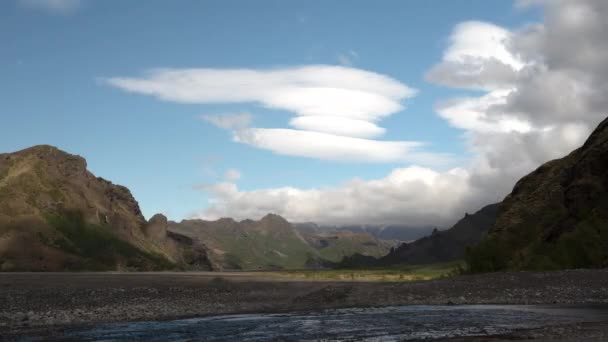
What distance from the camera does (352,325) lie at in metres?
36.5

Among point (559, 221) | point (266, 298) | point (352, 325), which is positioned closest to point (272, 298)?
point (266, 298)

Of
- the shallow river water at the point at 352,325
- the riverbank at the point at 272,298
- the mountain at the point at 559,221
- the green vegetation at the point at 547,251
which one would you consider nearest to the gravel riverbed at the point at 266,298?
the riverbank at the point at 272,298

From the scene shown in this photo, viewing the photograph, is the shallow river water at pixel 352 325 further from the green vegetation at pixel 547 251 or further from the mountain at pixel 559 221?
the mountain at pixel 559 221

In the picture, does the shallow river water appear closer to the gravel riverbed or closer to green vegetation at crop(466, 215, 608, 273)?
the gravel riverbed

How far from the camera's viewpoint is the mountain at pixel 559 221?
75.9 meters

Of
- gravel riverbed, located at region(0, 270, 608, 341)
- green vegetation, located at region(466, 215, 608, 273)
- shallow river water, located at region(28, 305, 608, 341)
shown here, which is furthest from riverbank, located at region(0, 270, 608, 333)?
green vegetation, located at region(466, 215, 608, 273)

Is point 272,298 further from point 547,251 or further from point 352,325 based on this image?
point 547,251

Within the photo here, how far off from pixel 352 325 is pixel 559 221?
208ft

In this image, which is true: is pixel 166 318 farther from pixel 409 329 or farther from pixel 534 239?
pixel 534 239

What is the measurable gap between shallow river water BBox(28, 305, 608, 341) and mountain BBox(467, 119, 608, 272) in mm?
34581

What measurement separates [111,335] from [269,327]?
9.73 meters

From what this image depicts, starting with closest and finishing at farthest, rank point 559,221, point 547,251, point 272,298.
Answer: point 272,298 < point 547,251 < point 559,221

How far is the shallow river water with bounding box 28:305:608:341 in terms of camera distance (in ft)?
104

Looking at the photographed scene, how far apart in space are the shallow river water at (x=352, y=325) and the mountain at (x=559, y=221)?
3458 cm
